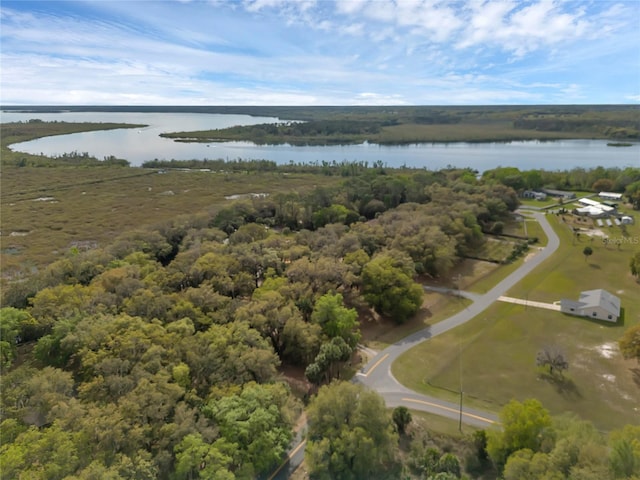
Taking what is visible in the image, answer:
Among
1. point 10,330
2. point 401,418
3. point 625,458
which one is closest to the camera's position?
point 625,458

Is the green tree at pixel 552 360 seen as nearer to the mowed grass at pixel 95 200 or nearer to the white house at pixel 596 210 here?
the mowed grass at pixel 95 200

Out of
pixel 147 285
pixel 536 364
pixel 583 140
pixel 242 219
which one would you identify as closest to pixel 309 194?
pixel 242 219

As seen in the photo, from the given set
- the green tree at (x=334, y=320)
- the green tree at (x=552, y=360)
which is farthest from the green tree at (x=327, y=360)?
the green tree at (x=552, y=360)

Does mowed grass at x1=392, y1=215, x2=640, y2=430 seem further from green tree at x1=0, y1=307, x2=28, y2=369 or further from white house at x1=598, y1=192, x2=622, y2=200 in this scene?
white house at x1=598, y1=192, x2=622, y2=200

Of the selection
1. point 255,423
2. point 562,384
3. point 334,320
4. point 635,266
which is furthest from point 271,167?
point 255,423

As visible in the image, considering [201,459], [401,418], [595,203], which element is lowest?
[401,418]

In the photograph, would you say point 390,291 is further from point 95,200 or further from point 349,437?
point 95,200
